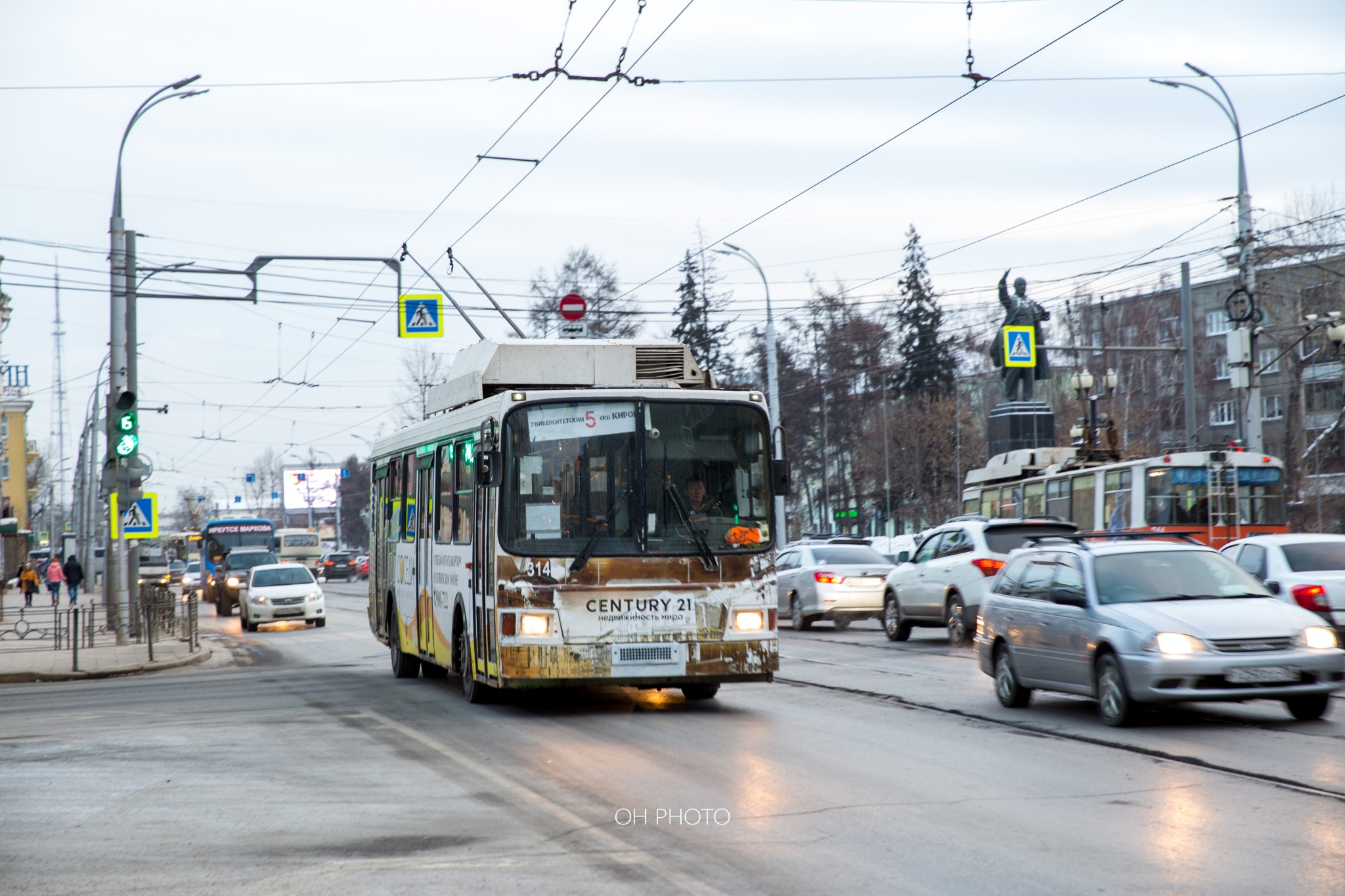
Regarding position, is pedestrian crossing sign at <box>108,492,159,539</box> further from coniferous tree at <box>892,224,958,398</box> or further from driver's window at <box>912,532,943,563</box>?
coniferous tree at <box>892,224,958,398</box>

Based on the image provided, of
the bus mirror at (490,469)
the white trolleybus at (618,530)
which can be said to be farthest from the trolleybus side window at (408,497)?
the bus mirror at (490,469)

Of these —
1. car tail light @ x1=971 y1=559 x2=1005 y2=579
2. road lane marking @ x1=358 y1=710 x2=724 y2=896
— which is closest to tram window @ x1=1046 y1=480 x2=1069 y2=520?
car tail light @ x1=971 y1=559 x2=1005 y2=579

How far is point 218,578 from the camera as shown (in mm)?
48406

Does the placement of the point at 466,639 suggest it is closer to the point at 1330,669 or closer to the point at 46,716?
the point at 46,716

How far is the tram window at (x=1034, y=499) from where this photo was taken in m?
33.5

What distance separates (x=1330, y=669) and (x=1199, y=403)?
72.0 metres

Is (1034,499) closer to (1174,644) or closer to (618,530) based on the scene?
(618,530)

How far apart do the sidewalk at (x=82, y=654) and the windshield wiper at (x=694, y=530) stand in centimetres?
1117

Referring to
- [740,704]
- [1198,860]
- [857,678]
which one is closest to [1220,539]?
[857,678]

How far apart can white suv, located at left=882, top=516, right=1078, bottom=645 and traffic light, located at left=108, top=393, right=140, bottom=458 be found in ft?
39.9

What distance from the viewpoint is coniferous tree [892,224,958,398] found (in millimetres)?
82562

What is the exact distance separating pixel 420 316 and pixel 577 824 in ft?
67.8

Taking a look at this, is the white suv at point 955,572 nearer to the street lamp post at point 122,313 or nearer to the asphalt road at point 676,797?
the asphalt road at point 676,797

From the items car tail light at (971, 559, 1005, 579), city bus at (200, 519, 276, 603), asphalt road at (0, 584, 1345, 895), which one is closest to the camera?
asphalt road at (0, 584, 1345, 895)
